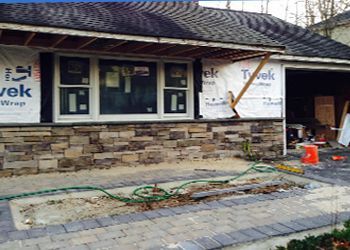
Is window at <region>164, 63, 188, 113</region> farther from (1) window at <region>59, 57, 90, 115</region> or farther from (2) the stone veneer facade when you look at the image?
(1) window at <region>59, 57, 90, 115</region>

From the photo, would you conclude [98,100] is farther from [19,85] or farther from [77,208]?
[77,208]

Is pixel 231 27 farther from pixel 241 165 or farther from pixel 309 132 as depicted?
pixel 309 132

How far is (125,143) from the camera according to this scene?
7.38 meters

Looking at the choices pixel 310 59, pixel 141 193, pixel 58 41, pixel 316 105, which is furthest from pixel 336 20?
pixel 141 193

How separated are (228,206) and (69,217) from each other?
6.30 ft

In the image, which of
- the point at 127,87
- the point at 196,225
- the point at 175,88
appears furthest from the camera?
the point at 175,88

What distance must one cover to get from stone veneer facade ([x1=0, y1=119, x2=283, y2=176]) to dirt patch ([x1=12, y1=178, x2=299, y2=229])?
Answer: 2.04 metres

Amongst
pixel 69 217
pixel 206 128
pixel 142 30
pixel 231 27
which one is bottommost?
pixel 69 217

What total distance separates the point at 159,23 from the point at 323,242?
218 inches

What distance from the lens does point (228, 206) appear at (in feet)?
14.8

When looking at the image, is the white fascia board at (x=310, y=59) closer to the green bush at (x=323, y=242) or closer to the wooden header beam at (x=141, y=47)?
the wooden header beam at (x=141, y=47)

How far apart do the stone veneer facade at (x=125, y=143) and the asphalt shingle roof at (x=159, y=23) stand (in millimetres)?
1948

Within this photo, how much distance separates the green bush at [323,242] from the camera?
3.09 m

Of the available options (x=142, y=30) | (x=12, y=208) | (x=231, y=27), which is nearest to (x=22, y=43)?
(x=142, y=30)
